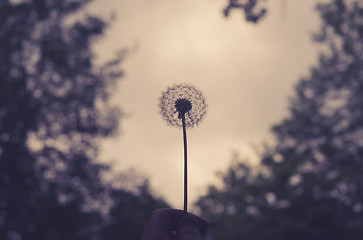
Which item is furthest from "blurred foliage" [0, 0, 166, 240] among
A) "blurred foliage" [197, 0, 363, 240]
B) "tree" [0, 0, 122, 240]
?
"blurred foliage" [197, 0, 363, 240]

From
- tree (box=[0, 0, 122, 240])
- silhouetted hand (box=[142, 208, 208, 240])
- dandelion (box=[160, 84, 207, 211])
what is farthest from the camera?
tree (box=[0, 0, 122, 240])

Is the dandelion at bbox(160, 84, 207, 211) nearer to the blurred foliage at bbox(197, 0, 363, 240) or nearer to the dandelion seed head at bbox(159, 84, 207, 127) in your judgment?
the dandelion seed head at bbox(159, 84, 207, 127)

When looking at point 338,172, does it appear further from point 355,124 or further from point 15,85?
point 15,85

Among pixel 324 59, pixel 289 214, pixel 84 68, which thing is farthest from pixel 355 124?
pixel 84 68

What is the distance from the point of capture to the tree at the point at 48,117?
15875mm

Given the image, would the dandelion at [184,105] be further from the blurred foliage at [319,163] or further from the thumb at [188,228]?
the blurred foliage at [319,163]

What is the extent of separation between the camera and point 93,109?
58.3ft

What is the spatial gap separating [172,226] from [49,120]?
1601cm

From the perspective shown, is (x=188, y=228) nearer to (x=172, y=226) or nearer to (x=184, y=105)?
(x=172, y=226)

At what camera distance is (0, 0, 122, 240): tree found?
15875 mm

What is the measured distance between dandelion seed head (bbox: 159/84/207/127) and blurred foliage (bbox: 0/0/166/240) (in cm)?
1412

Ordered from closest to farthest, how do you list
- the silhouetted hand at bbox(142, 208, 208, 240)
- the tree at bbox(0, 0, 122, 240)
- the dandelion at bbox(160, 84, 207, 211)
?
the silhouetted hand at bbox(142, 208, 208, 240)
the dandelion at bbox(160, 84, 207, 211)
the tree at bbox(0, 0, 122, 240)

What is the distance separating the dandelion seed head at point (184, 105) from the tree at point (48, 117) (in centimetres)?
1411

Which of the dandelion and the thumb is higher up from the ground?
the dandelion
